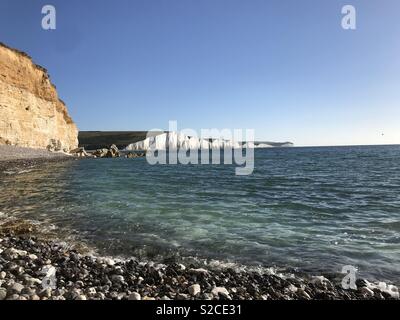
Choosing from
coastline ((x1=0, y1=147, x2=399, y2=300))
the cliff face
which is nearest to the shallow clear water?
coastline ((x1=0, y1=147, x2=399, y2=300))

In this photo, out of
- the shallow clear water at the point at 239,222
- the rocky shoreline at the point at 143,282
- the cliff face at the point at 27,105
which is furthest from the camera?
the cliff face at the point at 27,105

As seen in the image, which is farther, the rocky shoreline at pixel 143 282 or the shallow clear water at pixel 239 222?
the shallow clear water at pixel 239 222

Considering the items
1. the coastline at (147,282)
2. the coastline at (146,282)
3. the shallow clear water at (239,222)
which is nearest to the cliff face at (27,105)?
the shallow clear water at (239,222)

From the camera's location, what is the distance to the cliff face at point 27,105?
→ 1823 inches

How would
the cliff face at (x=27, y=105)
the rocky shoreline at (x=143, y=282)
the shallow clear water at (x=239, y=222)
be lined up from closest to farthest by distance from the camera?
the rocky shoreline at (x=143, y=282), the shallow clear water at (x=239, y=222), the cliff face at (x=27, y=105)

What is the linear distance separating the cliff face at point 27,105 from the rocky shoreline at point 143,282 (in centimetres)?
4614

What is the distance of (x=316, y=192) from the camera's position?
19500 millimetres

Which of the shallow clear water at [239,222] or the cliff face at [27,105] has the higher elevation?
the cliff face at [27,105]

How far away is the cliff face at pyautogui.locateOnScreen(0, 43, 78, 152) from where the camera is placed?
4631cm

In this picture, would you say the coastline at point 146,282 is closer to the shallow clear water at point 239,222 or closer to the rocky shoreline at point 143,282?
the rocky shoreline at point 143,282

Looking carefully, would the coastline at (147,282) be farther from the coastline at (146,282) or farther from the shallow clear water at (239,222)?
the shallow clear water at (239,222)
